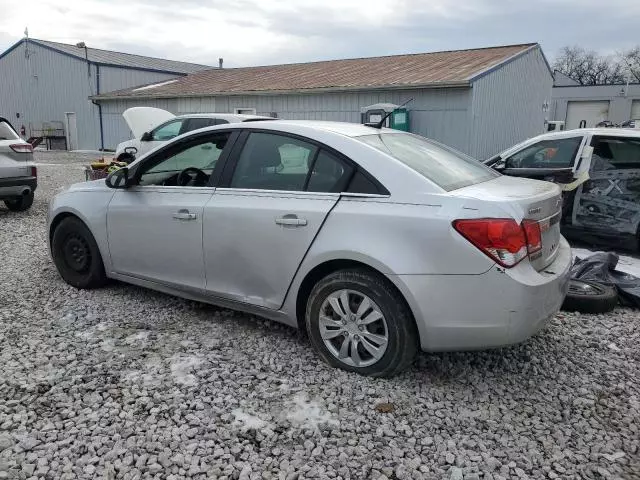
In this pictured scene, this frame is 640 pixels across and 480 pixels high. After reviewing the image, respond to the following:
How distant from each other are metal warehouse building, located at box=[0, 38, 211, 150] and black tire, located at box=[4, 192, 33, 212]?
1770 cm

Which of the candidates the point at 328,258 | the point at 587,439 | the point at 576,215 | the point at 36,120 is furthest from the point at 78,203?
the point at 36,120

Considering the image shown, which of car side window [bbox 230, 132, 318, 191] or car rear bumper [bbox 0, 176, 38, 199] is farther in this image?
car rear bumper [bbox 0, 176, 38, 199]

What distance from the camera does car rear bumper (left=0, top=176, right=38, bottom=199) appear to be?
8.27 metres

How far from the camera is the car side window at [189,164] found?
401 cm

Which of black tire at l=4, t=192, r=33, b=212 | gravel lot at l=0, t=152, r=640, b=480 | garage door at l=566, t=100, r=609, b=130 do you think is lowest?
gravel lot at l=0, t=152, r=640, b=480

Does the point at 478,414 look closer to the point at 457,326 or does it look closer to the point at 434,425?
the point at 434,425

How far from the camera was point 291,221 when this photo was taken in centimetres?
341

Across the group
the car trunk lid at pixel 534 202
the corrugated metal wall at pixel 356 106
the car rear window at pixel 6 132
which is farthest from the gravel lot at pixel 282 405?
the corrugated metal wall at pixel 356 106

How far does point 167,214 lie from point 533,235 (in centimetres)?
252

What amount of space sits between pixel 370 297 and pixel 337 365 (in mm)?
538

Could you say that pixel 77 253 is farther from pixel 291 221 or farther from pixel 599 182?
pixel 599 182

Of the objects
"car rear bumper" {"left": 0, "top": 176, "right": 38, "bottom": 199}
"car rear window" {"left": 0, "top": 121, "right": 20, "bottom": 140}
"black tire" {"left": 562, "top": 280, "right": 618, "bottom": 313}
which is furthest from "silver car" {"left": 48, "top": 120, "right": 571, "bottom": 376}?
"car rear window" {"left": 0, "top": 121, "right": 20, "bottom": 140}

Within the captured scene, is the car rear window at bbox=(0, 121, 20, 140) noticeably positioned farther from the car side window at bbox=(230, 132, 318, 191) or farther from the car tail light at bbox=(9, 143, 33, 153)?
the car side window at bbox=(230, 132, 318, 191)

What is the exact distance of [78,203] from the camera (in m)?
4.74
